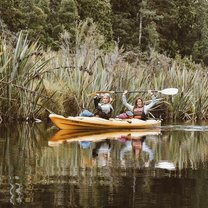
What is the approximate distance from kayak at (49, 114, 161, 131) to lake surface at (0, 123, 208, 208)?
2.77 meters

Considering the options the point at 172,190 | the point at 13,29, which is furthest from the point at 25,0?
the point at 172,190

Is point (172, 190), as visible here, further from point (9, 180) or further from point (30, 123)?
point (30, 123)

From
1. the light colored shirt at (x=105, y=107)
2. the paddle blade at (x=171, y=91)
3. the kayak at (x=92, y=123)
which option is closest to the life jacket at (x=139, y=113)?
the kayak at (x=92, y=123)

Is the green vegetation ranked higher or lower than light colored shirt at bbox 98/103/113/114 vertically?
higher

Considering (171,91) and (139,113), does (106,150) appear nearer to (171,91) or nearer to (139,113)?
(139,113)

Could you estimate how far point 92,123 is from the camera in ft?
53.5

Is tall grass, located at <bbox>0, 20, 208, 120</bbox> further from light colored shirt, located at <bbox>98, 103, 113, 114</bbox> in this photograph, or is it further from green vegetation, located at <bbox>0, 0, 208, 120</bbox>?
light colored shirt, located at <bbox>98, 103, 113, 114</bbox>

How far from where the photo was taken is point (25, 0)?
33.8m

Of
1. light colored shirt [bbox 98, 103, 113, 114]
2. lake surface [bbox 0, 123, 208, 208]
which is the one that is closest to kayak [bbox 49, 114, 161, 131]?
light colored shirt [bbox 98, 103, 113, 114]

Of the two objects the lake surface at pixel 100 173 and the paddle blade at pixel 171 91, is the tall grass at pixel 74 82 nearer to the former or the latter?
the paddle blade at pixel 171 91

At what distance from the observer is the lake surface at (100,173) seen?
607 centimetres

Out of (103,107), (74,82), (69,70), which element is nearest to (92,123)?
(103,107)

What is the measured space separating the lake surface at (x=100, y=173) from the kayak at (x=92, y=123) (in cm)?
277

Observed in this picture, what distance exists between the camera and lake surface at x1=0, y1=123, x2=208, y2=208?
6.07m
